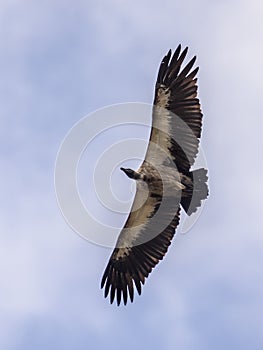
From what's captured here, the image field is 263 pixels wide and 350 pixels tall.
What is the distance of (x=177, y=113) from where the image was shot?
25.9 m

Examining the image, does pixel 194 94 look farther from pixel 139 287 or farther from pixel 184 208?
pixel 139 287

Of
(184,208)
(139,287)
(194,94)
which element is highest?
(194,94)

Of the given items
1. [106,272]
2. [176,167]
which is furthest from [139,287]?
[176,167]

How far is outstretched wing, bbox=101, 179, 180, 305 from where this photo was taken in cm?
2681

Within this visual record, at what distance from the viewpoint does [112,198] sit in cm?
2712

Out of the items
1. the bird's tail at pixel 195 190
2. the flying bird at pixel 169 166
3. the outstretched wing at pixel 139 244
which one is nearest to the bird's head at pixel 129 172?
the flying bird at pixel 169 166

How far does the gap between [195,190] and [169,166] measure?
0.97 meters

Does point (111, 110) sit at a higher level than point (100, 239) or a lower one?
higher

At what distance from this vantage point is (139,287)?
26.8 metres

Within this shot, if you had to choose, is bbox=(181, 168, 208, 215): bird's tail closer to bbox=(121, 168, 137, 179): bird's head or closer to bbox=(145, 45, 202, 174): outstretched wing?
bbox=(145, 45, 202, 174): outstretched wing

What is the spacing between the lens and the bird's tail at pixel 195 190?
83.8 feet

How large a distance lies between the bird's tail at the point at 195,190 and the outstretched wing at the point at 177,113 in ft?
1.25

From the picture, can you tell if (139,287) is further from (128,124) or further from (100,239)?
(128,124)

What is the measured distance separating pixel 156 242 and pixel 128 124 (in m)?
3.28
